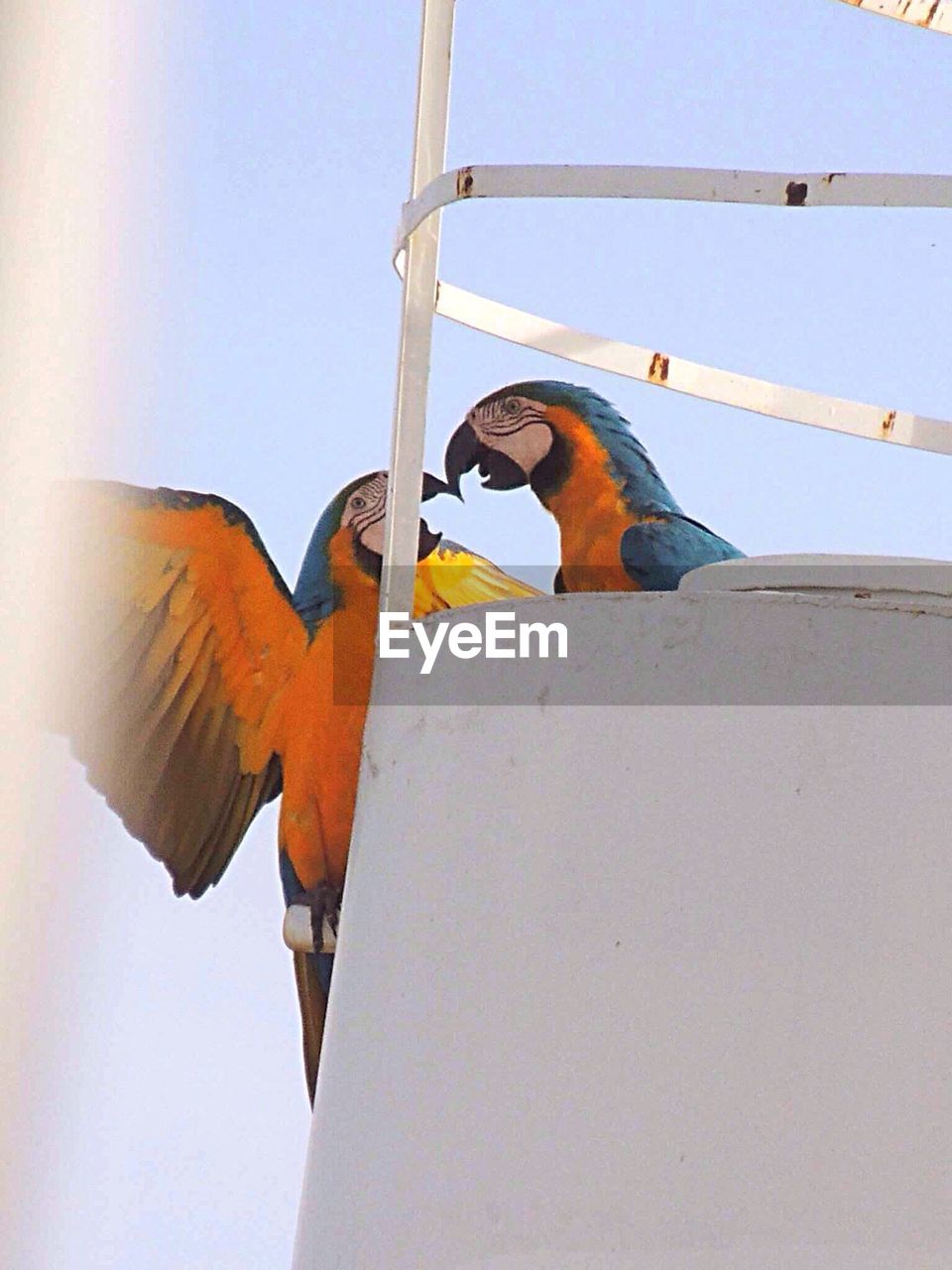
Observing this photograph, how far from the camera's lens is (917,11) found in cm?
156

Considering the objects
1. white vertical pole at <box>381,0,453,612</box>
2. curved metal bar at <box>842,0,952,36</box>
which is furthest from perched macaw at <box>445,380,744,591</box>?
white vertical pole at <box>381,0,453,612</box>

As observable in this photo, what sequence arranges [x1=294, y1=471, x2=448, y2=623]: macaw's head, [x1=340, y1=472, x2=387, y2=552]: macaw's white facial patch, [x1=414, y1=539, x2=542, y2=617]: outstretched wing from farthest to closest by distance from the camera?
[x1=340, y1=472, x2=387, y2=552]: macaw's white facial patch, [x1=294, y1=471, x2=448, y2=623]: macaw's head, [x1=414, y1=539, x2=542, y2=617]: outstretched wing

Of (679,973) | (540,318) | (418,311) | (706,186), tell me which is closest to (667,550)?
(540,318)

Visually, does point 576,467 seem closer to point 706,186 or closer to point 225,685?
point 225,685

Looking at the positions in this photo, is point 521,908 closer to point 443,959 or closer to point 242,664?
point 443,959

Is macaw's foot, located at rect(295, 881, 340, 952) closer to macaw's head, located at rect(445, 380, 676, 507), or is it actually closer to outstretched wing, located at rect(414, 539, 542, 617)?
outstretched wing, located at rect(414, 539, 542, 617)

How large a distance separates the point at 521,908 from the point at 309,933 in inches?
68.7

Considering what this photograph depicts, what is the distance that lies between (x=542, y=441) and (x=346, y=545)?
39cm

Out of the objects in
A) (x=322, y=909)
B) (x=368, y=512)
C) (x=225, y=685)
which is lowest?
(x=322, y=909)

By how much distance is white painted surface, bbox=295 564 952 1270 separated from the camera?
926mm

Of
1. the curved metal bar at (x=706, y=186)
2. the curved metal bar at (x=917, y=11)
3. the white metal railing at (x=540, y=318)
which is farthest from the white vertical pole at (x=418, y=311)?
the curved metal bar at (x=917, y=11)

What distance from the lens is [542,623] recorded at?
1069mm

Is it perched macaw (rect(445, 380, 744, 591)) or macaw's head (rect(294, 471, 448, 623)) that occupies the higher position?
perched macaw (rect(445, 380, 744, 591))

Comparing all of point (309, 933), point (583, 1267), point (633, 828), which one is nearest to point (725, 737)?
point (633, 828)
